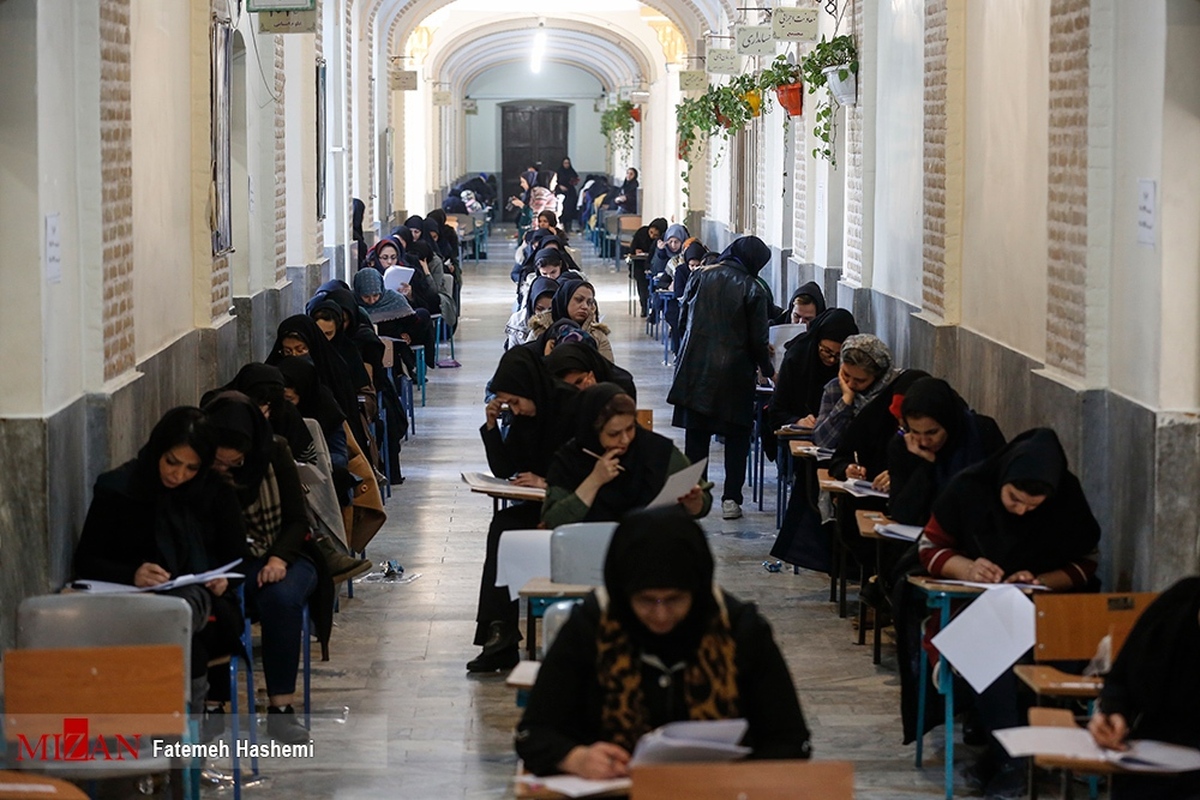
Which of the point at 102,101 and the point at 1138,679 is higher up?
the point at 102,101

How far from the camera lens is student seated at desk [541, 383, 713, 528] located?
627 cm

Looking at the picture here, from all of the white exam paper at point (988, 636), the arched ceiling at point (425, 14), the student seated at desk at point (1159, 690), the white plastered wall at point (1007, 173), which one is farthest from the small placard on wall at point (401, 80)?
the student seated at desk at point (1159, 690)

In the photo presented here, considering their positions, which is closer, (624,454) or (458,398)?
(624,454)

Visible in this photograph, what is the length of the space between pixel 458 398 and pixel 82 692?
1046cm

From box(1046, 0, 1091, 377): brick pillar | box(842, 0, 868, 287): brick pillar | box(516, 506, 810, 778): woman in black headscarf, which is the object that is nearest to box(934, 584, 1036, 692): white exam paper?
box(1046, 0, 1091, 377): brick pillar

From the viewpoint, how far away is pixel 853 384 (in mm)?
8117

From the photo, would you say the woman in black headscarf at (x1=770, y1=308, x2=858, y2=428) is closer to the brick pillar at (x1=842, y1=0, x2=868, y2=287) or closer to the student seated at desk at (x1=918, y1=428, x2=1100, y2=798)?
the brick pillar at (x1=842, y1=0, x2=868, y2=287)

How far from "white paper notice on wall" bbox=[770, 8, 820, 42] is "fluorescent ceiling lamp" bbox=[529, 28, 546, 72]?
75.5 ft

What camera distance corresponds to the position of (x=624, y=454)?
6.31m

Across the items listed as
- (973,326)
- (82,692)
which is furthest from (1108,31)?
(82,692)

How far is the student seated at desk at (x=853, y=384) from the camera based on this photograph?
8.02 metres

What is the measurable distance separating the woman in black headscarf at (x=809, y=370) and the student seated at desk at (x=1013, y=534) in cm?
345

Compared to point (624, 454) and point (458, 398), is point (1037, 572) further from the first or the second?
point (458, 398)

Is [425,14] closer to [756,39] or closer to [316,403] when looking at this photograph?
[756,39]
